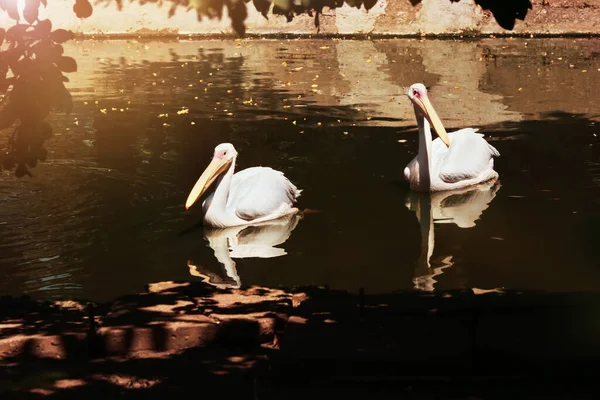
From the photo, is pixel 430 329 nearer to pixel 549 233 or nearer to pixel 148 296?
pixel 148 296

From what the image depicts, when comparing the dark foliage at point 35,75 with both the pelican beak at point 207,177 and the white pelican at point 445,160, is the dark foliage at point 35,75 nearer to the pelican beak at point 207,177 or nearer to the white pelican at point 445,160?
the pelican beak at point 207,177

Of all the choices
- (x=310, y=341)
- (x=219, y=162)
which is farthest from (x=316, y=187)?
(x=310, y=341)

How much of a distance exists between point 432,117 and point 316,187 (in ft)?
4.96

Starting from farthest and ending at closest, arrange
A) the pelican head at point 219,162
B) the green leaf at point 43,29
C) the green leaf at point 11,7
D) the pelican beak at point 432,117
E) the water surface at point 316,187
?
the pelican beak at point 432,117, the pelican head at point 219,162, the water surface at point 316,187, the green leaf at point 43,29, the green leaf at point 11,7

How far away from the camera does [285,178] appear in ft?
32.8

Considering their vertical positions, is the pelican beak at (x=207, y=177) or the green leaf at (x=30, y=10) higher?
the green leaf at (x=30, y=10)

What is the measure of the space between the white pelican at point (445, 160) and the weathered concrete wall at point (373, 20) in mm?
13670

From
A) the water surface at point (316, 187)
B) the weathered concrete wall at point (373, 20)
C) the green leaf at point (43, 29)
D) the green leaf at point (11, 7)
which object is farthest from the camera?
the weathered concrete wall at point (373, 20)

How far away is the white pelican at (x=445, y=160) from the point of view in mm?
10766

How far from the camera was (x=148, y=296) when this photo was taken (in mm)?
6543

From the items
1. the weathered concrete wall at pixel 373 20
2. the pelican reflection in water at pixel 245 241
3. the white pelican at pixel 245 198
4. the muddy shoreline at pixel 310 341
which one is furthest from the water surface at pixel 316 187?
the weathered concrete wall at pixel 373 20

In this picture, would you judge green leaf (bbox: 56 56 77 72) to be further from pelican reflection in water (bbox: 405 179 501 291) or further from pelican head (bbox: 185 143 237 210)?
pelican head (bbox: 185 143 237 210)

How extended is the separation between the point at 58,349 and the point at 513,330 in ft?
8.03

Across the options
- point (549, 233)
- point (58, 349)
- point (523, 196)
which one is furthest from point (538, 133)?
point (58, 349)
